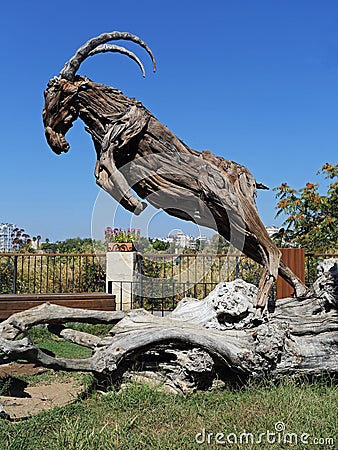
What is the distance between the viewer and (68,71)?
14.9 feet

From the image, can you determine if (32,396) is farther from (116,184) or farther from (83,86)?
(83,86)

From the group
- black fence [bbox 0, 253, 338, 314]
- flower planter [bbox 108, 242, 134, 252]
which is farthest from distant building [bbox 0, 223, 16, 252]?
flower planter [bbox 108, 242, 134, 252]

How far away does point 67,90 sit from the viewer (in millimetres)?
4531

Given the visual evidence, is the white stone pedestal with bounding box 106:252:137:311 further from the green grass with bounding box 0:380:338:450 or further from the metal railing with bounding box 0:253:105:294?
the green grass with bounding box 0:380:338:450

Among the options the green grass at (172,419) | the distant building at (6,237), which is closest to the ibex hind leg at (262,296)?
the green grass at (172,419)

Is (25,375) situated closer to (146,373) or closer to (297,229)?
(146,373)

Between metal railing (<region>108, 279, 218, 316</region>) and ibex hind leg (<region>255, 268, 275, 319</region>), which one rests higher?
ibex hind leg (<region>255, 268, 275, 319</region>)

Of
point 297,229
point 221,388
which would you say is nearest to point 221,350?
point 221,388

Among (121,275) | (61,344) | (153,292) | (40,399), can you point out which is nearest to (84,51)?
(40,399)

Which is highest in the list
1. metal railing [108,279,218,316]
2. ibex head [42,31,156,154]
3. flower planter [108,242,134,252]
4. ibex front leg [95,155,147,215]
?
ibex head [42,31,156,154]

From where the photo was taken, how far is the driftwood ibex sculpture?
4520mm

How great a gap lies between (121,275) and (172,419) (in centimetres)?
643

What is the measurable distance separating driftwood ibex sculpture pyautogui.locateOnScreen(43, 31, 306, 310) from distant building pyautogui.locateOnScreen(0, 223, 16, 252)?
1026 cm

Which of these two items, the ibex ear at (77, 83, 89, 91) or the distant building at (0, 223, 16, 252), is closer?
the ibex ear at (77, 83, 89, 91)
